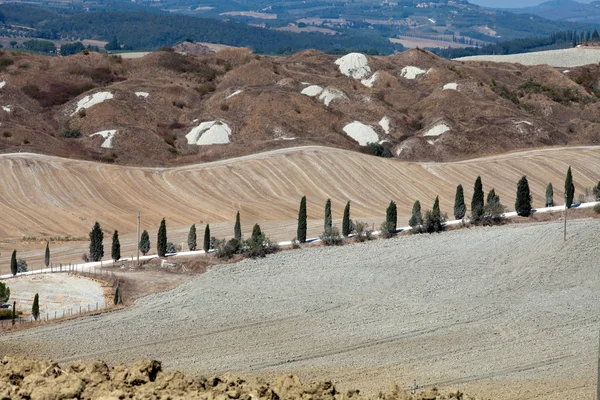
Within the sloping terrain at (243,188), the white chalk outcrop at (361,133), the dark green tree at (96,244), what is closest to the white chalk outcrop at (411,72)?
the white chalk outcrop at (361,133)

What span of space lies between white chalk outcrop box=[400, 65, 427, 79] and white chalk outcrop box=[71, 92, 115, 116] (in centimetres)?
4829

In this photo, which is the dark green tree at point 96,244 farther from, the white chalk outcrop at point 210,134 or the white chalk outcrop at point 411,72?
the white chalk outcrop at point 411,72

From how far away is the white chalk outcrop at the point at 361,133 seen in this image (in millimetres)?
101812

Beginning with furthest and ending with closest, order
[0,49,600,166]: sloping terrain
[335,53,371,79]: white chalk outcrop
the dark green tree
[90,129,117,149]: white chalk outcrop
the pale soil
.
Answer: [335,53,371,79]: white chalk outcrop
[0,49,600,166]: sloping terrain
[90,129,117,149]: white chalk outcrop
the dark green tree
the pale soil

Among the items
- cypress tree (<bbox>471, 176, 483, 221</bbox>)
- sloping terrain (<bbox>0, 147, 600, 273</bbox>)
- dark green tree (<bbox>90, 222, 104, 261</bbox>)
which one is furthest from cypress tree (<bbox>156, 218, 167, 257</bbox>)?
cypress tree (<bbox>471, 176, 483, 221</bbox>)

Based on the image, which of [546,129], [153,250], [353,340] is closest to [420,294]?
[353,340]

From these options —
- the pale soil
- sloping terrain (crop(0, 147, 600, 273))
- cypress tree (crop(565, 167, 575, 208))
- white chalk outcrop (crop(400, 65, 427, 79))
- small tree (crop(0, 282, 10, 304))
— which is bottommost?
sloping terrain (crop(0, 147, 600, 273))

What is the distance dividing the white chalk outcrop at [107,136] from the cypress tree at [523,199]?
47405mm

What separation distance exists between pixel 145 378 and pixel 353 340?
1578cm

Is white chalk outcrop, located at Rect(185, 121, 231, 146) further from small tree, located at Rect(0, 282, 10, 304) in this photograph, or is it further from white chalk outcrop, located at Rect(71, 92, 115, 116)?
small tree, located at Rect(0, 282, 10, 304)

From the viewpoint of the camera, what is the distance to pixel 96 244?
53.6 m

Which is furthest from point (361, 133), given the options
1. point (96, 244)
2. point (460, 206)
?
point (96, 244)

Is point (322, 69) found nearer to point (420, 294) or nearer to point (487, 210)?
point (487, 210)

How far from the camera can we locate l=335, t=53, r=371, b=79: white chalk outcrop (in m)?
144
